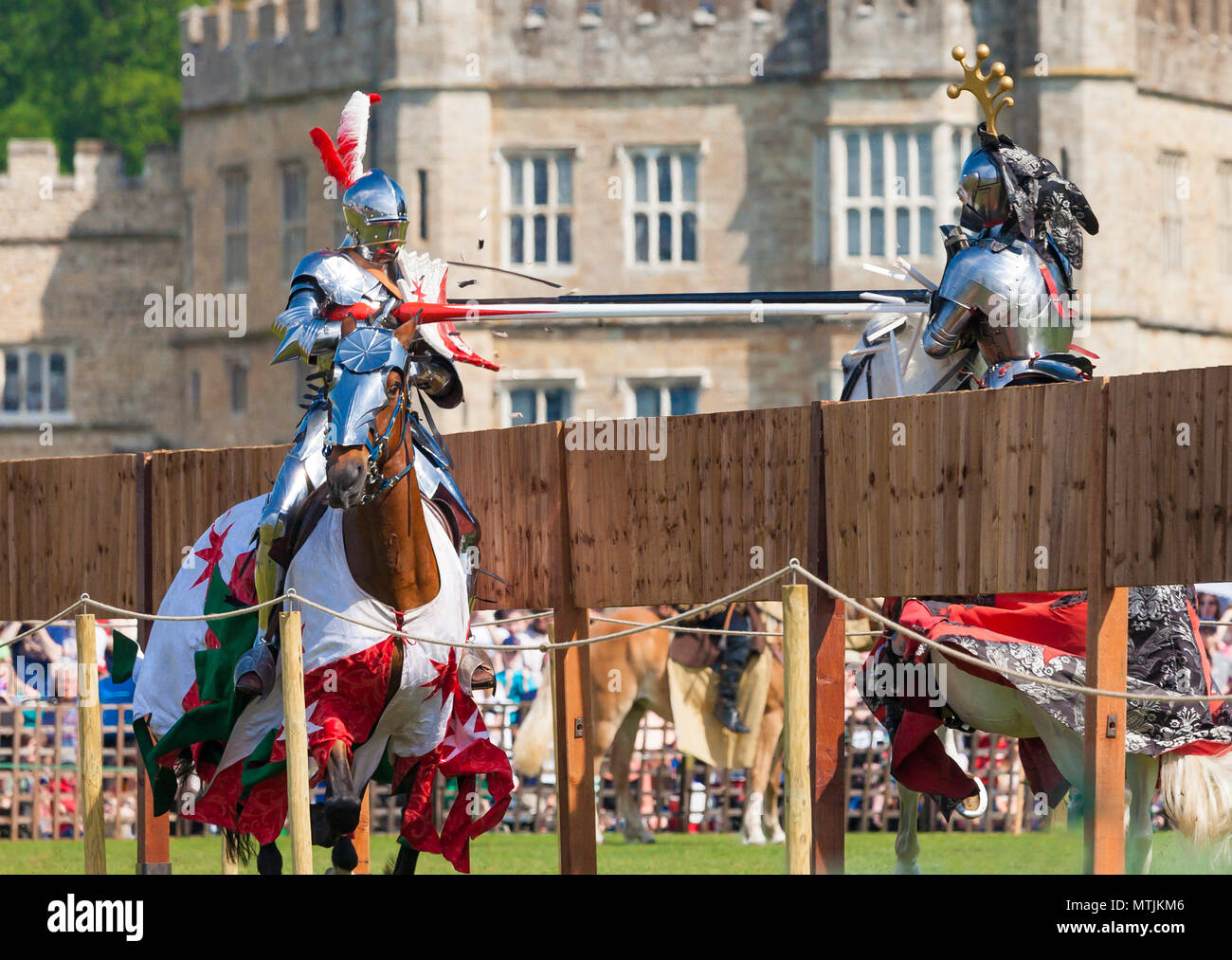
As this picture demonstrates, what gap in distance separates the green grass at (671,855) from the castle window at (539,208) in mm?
21133

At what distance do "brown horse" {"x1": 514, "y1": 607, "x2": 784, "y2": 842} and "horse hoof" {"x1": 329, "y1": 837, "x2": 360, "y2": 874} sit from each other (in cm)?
831

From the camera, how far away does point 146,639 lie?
14.9 m

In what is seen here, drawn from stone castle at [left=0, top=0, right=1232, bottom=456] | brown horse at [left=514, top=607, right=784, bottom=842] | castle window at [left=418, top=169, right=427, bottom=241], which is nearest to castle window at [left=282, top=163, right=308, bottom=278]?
stone castle at [left=0, top=0, right=1232, bottom=456]

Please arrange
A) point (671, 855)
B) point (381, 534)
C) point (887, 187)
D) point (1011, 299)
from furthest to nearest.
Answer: point (887, 187) < point (671, 855) < point (1011, 299) < point (381, 534)

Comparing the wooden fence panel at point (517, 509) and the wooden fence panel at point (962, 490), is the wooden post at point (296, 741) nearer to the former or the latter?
the wooden fence panel at point (517, 509)

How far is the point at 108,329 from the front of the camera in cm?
4759

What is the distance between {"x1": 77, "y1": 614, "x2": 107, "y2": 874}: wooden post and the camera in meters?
12.6

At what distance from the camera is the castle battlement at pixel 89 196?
47.1 meters

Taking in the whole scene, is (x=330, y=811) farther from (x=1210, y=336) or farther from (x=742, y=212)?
(x=1210, y=336)

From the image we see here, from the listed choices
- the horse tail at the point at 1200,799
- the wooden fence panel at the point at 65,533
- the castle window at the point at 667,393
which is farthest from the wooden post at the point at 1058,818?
the castle window at the point at 667,393

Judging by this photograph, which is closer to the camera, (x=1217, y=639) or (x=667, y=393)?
(x=1217, y=639)

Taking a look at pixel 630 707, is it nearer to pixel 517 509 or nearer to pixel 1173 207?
pixel 517 509

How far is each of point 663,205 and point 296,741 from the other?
29.6 metres

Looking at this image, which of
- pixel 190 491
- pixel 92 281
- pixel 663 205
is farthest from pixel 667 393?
pixel 190 491
